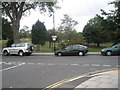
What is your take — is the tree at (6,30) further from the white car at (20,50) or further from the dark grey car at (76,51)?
the dark grey car at (76,51)

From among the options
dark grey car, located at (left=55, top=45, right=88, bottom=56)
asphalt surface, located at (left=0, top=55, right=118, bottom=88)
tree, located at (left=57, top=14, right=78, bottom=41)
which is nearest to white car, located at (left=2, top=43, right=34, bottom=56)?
dark grey car, located at (left=55, top=45, right=88, bottom=56)

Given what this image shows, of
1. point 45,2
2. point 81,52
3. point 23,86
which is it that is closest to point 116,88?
→ point 23,86

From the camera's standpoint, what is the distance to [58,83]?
21.4 ft

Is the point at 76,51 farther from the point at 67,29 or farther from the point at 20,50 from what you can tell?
the point at 67,29

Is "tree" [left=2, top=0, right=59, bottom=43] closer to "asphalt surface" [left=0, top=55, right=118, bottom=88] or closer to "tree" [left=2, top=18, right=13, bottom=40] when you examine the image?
"tree" [left=2, top=18, right=13, bottom=40]

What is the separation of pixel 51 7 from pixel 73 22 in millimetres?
10666

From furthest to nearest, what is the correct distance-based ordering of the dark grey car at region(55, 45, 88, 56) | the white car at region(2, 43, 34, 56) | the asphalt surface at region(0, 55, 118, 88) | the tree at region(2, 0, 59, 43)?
the tree at region(2, 0, 59, 43), the white car at region(2, 43, 34, 56), the dark grey car at region(55, 45, 88, 56), the asphalt surface at region(0, 55, 118, 88)

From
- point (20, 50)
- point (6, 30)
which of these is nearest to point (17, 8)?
point (20, 50)

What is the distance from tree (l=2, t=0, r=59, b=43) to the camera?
2545cm

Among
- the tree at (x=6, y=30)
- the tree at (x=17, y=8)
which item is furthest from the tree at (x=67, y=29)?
the tree at (x=6, y=30)

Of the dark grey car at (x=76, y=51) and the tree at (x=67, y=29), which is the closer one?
the dark grey car at (x=76, y=51)

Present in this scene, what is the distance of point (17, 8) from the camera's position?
2636 cm

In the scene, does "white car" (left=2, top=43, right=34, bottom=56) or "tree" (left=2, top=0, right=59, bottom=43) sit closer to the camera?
"white car" (left=2, top=43, right=34, bottom=56)

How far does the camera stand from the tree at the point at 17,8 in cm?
2545
